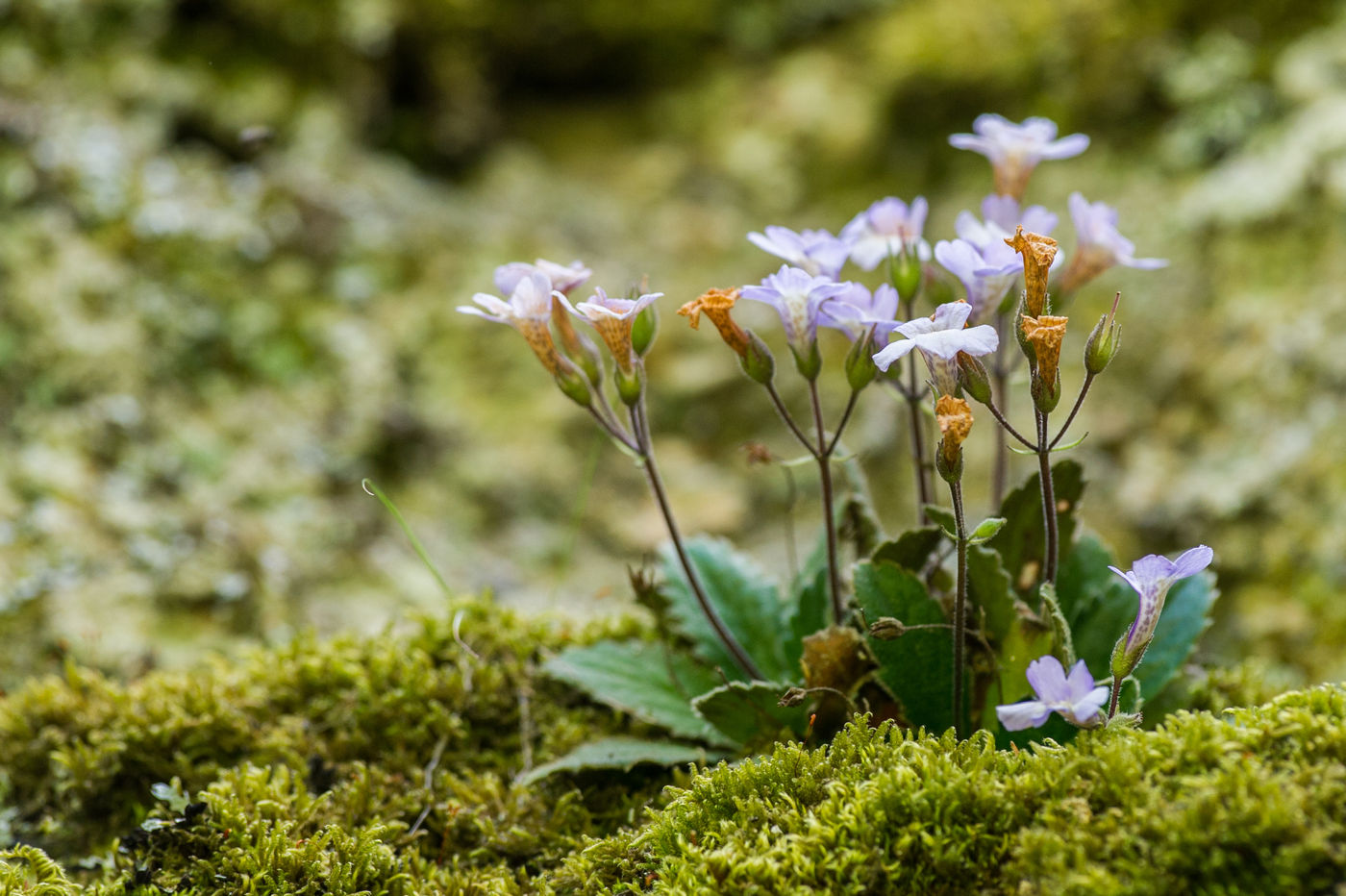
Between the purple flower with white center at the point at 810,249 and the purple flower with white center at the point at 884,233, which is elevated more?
the purple flower with white center at the point at 884,233

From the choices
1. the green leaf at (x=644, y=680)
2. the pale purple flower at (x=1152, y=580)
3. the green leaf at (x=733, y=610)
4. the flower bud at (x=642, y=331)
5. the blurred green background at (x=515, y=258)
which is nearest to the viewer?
the pale purple flower at (x=1152, y=580)

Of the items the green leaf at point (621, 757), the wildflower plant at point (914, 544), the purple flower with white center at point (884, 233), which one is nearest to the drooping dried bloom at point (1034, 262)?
the wildflower plant at point (914, 544)

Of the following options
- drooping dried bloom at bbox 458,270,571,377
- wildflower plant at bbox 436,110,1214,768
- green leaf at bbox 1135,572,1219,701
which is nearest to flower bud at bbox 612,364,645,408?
wildflower plant at bbox 436,110,1214,768

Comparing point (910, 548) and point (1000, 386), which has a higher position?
point (1000, 386)

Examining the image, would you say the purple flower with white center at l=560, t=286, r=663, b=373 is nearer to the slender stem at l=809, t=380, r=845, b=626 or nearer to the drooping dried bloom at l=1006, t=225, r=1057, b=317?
the slender stem at l=809, t=380, r=845, b=626

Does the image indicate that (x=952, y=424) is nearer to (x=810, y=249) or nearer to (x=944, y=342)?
(x=944, y=342)

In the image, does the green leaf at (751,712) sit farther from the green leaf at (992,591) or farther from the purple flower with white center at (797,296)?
the purple flower with white center at (797,296)

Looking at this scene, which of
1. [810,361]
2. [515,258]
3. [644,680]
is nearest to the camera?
[810,361]

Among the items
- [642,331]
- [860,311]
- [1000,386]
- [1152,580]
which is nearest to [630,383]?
[642,331]
